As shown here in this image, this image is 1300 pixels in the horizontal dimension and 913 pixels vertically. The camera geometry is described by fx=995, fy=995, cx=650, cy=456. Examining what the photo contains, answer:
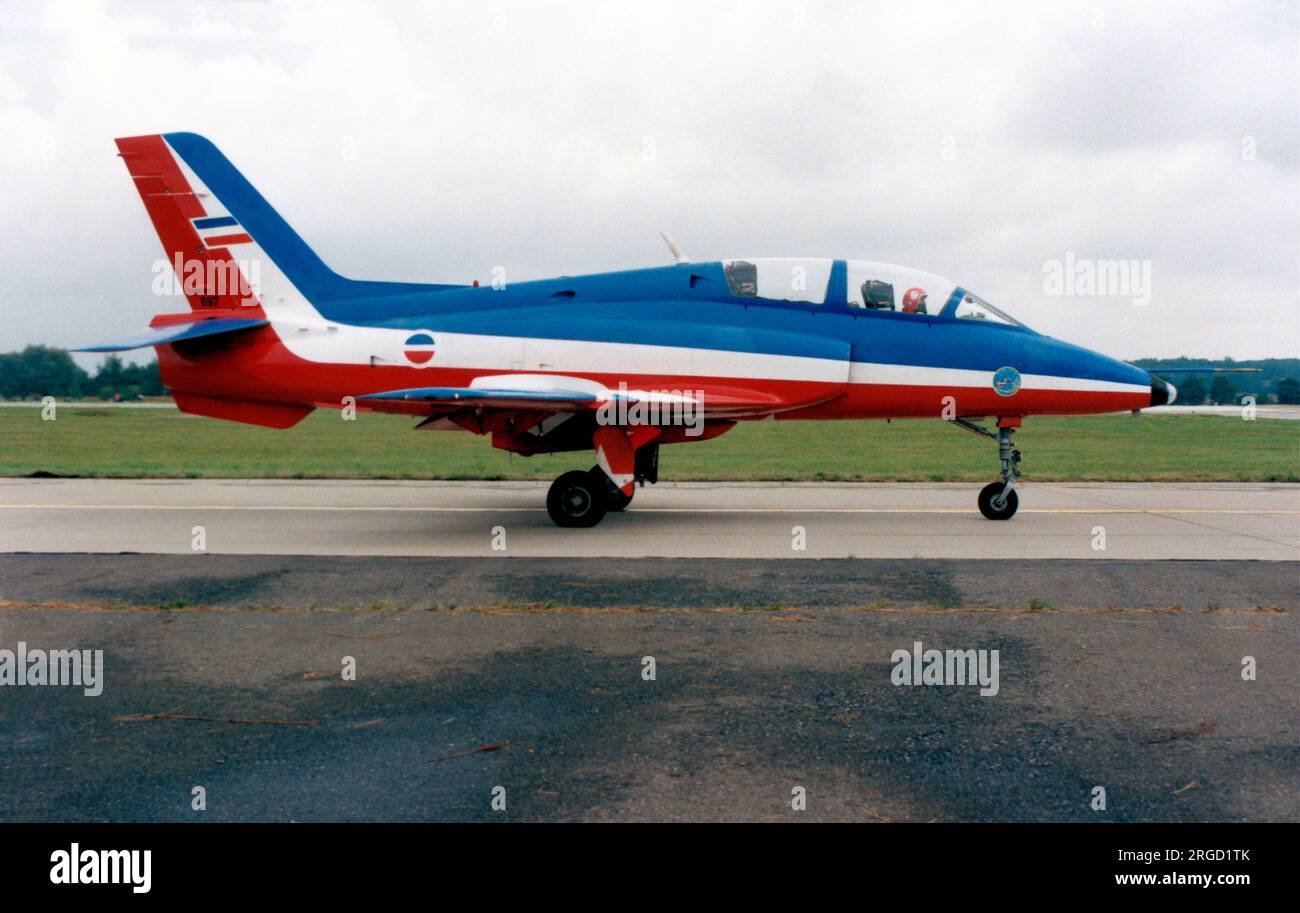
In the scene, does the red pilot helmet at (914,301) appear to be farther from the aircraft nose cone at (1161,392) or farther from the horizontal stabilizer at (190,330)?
the horizontal stabilizer at (190,330)

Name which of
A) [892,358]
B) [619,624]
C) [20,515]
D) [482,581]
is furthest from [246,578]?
[892,358]

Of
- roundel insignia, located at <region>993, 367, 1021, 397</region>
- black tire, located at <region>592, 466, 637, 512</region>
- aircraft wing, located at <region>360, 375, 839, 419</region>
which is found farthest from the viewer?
roundel insignia, located at <region>993, 367, 1021, 397</region>

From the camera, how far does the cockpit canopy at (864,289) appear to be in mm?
13117

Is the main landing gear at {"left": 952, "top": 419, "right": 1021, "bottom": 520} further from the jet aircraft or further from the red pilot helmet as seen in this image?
the red pilot helmet

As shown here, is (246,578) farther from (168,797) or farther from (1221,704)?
(1221,704)

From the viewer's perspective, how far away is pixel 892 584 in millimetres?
8391

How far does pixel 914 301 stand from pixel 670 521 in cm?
433

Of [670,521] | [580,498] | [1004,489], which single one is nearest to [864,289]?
[1004,489]

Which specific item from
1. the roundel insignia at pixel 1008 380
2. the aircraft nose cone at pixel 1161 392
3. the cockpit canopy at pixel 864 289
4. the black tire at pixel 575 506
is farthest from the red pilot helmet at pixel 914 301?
the black tire at pixel 575 506

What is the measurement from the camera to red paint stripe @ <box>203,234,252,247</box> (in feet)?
45.7

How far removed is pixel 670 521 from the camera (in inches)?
510

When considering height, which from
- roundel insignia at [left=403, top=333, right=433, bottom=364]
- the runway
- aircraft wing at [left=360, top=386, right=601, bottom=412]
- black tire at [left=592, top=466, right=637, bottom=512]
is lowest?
the runway

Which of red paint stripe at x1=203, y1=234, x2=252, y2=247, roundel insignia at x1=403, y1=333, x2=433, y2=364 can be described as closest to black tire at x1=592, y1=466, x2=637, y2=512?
roundel insignia at x1=403, y1=333, x2=433, y2=364

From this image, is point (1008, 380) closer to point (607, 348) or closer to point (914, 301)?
point (914, 301)
